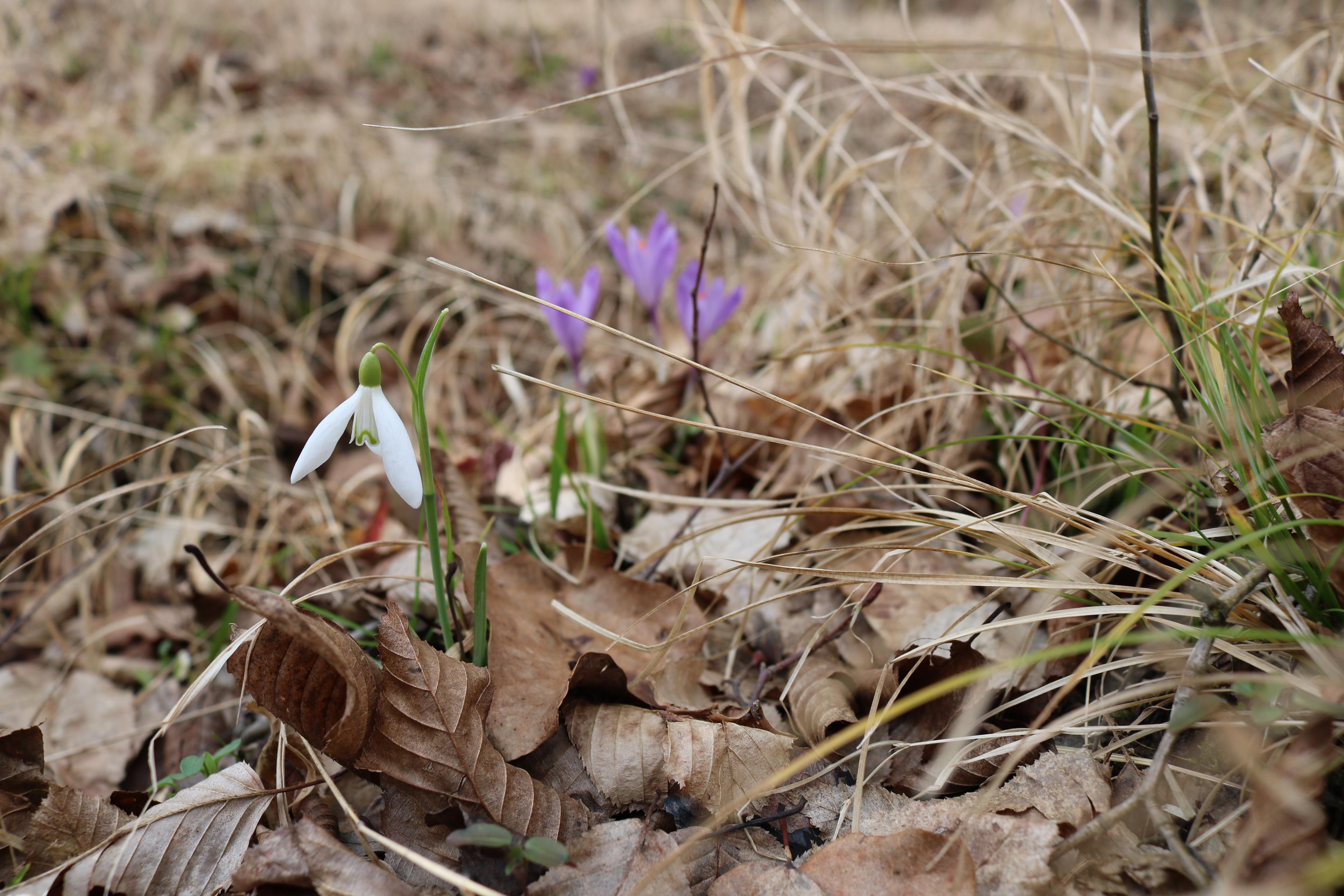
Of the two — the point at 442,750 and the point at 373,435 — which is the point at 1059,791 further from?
the point at 373,435

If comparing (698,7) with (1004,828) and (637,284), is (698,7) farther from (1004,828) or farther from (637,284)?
(1004,828)

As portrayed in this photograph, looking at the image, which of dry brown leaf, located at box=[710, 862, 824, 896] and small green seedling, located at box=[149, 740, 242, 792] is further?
small green seedling, located at box=[149, 740, 242, 792]

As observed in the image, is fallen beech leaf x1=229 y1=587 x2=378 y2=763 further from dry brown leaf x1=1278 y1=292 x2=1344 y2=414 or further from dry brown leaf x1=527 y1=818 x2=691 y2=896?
dry brown leaf x1=1278 y1=292 x2=1344 y2=414

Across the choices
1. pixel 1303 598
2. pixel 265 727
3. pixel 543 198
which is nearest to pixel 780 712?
pixel 1303 598

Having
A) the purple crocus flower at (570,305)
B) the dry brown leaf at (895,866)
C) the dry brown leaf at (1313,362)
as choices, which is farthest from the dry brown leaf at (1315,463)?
the purple crocus flower at (570,305)

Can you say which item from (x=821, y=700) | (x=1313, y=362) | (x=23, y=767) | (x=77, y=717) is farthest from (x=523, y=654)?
(x=77, y=717)

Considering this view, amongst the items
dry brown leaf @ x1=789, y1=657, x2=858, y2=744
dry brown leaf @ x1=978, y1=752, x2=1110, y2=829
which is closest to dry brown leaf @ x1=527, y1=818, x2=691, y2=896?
dry brown leaf @ x1=789, y1=657, x2=858, y2=744
